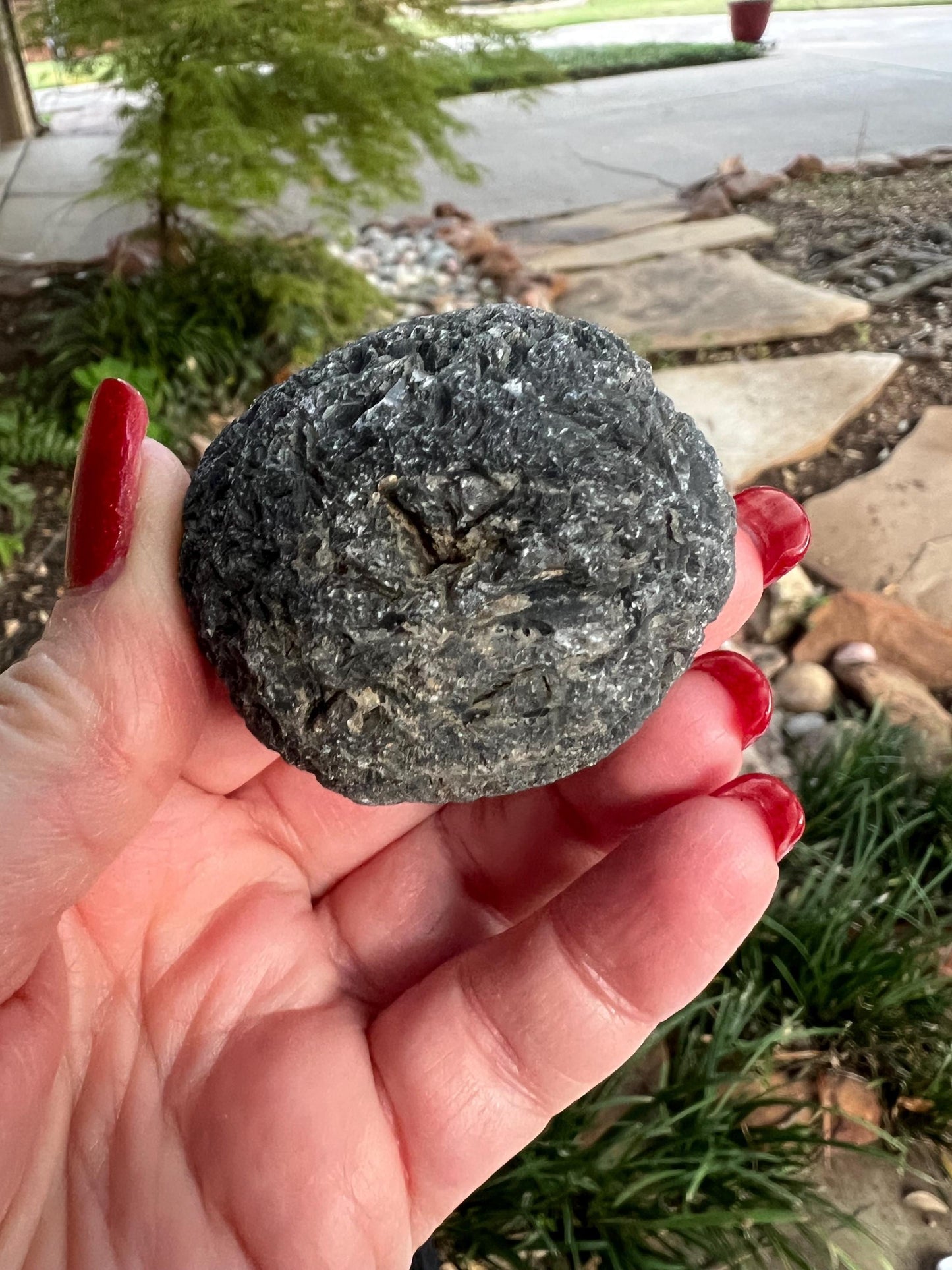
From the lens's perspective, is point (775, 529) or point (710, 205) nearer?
point (775, 529)

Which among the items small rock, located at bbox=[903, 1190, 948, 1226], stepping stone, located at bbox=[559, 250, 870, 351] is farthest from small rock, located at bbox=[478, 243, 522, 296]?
small rock, located at bbox=[903, 1190, 948, 1226]

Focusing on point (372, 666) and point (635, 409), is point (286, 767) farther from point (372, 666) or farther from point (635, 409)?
point (635, 409)

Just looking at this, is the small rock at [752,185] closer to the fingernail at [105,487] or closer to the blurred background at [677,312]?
the blurred background at [677,312]

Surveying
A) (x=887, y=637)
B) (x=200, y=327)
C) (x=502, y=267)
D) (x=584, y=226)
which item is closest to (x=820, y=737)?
(x=887, y=637)

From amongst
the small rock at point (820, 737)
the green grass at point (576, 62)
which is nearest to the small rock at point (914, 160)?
the green grass at point (576, 62)

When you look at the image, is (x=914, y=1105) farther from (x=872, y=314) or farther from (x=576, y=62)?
(x=576, y=62)

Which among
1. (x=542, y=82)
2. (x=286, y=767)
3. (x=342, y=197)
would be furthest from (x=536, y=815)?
(x=542, y=82)

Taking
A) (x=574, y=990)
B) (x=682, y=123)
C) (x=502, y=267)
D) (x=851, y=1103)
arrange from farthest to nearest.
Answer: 1. (x=682, y=123)
2. (x=502, y=267)
3. (x=851, y=1103)
4. (x=574, y=990)

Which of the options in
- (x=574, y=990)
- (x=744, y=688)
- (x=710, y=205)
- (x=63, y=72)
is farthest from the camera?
(x=710, y=205)
